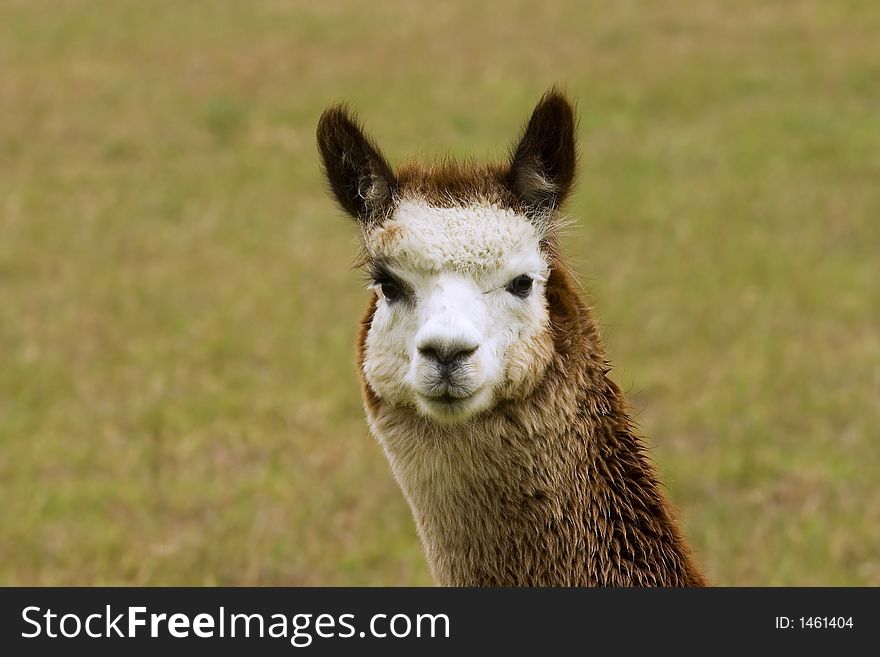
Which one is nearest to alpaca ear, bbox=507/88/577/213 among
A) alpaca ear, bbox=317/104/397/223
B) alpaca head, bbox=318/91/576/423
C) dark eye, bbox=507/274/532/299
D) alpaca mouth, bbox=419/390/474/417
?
alpaca head, bbox=318/91/576/423

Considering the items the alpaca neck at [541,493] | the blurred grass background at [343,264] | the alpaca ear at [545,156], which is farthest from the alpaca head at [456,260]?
the blurred grass background at [343,264]

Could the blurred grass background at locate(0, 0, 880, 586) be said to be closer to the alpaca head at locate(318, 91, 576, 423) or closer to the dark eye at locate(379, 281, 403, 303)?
the alpaca head at locate(318, 91, 576, 423)

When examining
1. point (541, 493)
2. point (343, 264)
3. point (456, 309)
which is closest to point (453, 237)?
point (456, 309)

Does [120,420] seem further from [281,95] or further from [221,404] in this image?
[281,95]

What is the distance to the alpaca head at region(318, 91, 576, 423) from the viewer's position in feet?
13.2

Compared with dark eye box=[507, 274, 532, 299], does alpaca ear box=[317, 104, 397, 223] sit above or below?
above

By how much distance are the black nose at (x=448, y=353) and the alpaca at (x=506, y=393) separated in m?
0.10

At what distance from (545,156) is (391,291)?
71cm

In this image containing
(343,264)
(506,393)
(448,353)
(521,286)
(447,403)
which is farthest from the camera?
(343,264)

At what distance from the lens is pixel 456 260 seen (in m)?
4.15

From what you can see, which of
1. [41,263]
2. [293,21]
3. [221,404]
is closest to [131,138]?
[41,263]

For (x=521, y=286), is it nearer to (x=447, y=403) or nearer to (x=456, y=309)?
(x=456, y=309)

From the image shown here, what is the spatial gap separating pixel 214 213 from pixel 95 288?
2.61m

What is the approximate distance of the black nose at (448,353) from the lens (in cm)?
393
